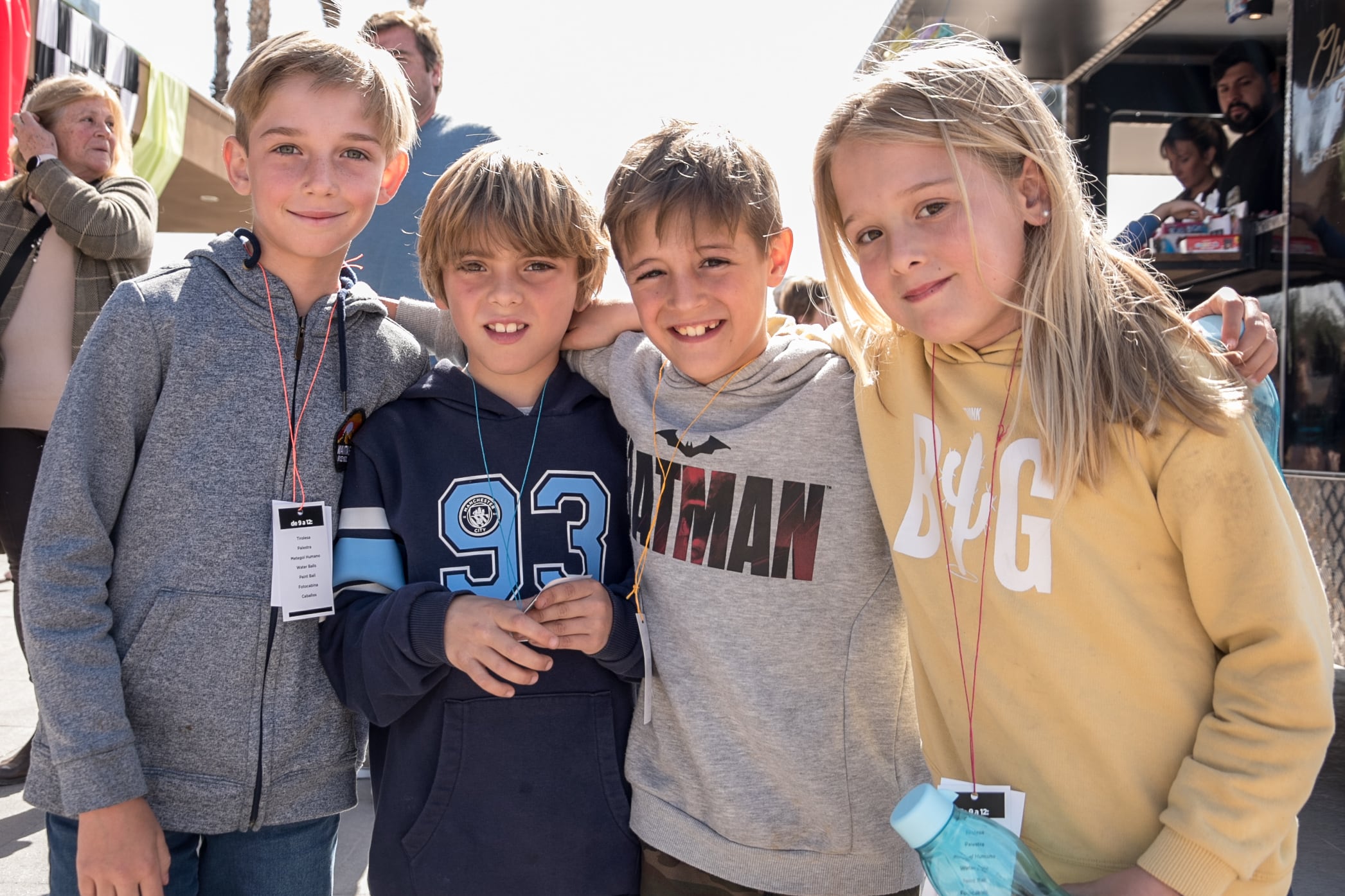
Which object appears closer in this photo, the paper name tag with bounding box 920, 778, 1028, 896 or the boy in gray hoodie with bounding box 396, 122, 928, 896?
the paper name tag with bounding box 920, 778, 1028, 896

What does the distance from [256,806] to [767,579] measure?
3.13 feet

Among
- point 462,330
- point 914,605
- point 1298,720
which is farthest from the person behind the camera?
point 462,330

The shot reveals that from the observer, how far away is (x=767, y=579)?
1660mm

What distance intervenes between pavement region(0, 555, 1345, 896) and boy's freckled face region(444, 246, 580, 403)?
64.8 inches

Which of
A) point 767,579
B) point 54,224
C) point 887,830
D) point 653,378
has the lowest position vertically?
point 887,830

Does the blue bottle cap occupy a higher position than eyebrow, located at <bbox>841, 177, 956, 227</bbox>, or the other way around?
eyebrow, located at <bbox>841, 177, 956, 227</bbox>

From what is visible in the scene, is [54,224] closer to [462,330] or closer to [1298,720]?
[462,330]

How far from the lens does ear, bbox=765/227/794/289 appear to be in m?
1.84

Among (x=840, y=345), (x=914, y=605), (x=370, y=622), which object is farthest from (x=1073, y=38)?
(x=370, y=622)

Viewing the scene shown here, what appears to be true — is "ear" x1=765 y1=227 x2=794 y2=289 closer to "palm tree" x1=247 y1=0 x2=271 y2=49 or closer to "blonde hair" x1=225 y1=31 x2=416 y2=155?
"blonde hair" x1=225 y1=31 x2=416 y2=155

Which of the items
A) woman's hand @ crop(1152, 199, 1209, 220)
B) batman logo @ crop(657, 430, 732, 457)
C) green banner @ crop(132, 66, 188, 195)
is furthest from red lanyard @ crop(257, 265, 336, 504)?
green banner @ crop(132, 66, 188, 195)

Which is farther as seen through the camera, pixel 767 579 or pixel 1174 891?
pixel 767 579

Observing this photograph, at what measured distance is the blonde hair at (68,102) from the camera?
11.7 ft

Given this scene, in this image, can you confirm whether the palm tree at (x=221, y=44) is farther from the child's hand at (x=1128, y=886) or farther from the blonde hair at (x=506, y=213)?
the child's hand at (x=1128, y=886)
